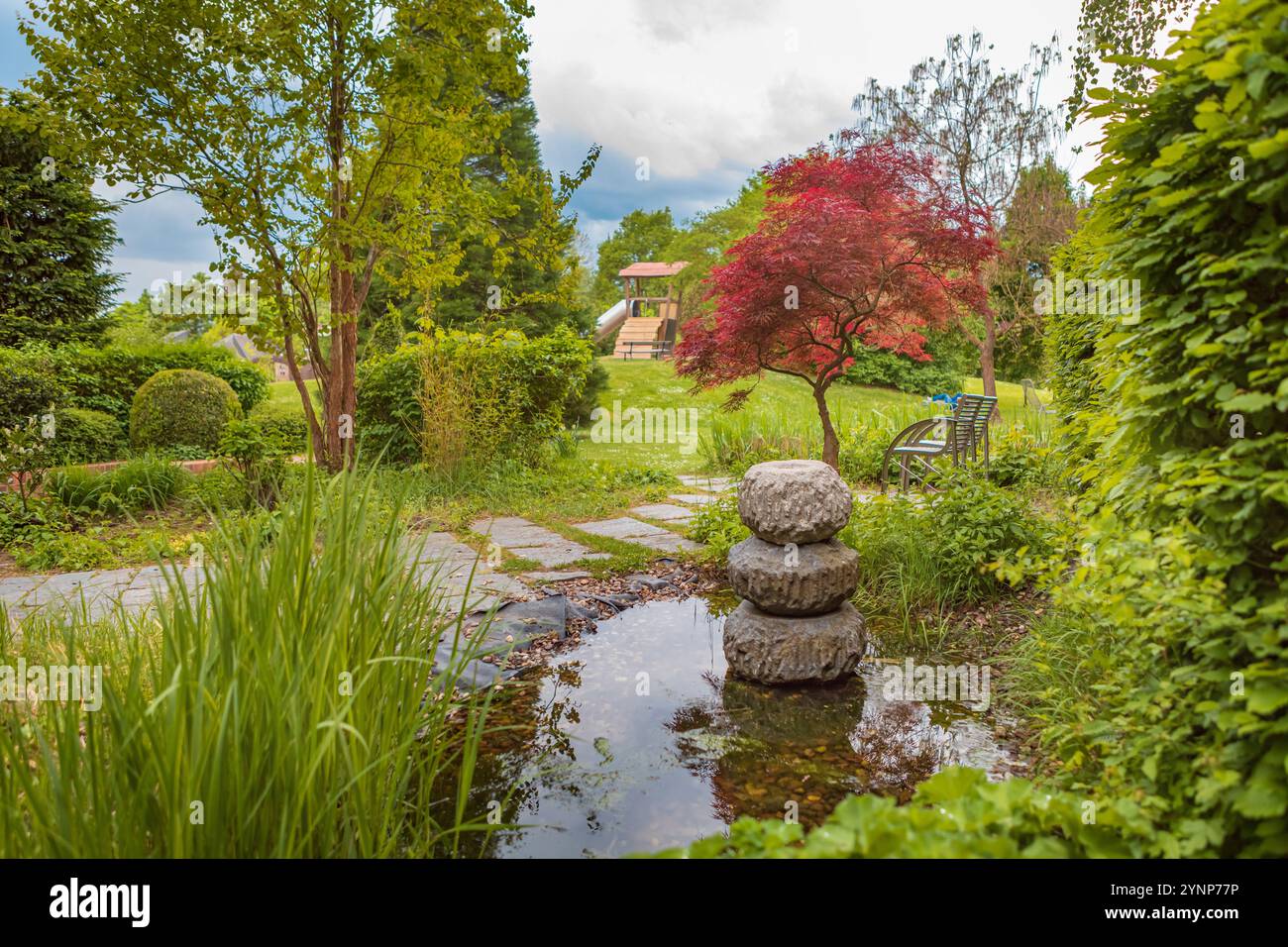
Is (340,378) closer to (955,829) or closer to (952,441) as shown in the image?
(952,441)

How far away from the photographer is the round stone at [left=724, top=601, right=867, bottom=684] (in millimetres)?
3248

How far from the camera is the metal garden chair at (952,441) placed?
6.12m

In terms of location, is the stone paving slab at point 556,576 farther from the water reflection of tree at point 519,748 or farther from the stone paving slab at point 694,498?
the stone paving slab at point 694,498

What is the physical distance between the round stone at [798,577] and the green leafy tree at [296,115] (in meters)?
3.41

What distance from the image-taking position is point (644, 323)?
84.2 feet

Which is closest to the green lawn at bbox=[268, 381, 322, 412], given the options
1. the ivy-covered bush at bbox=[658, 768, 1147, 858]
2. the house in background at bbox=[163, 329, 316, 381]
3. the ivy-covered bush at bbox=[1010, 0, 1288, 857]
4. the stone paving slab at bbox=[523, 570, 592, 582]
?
the house in background at bbox=[163, 329, 316, 381]

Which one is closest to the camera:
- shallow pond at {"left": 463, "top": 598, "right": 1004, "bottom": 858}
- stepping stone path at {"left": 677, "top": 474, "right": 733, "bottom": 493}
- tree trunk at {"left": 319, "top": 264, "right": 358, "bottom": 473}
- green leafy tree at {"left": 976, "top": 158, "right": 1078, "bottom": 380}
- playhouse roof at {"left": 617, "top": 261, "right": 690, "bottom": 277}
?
shallow pond at {"left": 463, "top": 598, "right": 1004, "bottom": 858}

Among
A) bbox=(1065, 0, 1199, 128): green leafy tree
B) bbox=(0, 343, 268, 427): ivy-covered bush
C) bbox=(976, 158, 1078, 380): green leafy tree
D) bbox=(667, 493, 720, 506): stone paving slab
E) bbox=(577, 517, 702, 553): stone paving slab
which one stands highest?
bbox=(1065, 0, 1199, 128): green leafy tree

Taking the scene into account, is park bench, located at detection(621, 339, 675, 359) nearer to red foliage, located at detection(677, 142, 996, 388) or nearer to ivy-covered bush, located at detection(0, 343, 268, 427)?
ivy-covered bush, located at detection(0, 343, 268, 427)

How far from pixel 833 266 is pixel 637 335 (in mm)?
19927

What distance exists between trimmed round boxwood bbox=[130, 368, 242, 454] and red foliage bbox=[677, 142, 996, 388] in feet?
20.5

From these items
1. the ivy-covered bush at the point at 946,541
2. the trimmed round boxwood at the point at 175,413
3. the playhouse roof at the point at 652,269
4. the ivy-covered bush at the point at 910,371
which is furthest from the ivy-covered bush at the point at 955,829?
the playhouse roof at the point at 652,269

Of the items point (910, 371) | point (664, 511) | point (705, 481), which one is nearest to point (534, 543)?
point (664, 511)
